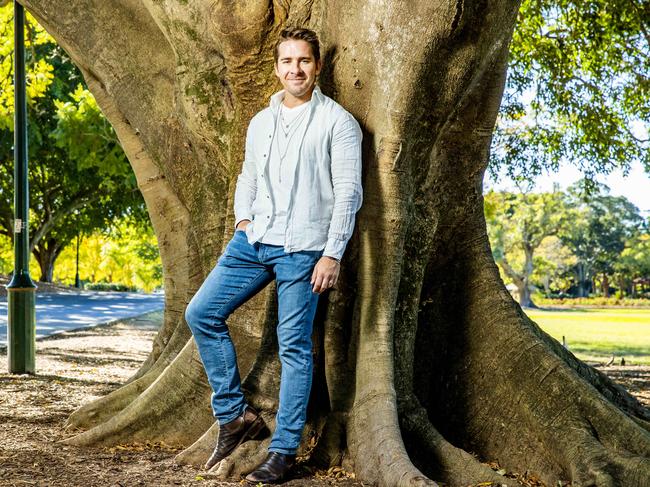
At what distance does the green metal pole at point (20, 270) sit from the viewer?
9828mm

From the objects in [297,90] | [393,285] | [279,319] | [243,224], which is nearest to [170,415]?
[279,319]

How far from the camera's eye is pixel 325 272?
173 inches

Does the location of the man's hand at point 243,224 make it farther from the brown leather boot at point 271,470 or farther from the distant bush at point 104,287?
the distant bush at point 104,287

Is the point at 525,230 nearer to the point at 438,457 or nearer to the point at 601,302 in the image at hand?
the point at 601,302

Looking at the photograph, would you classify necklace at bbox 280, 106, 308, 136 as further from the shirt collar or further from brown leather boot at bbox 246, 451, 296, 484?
brown leather boot at bbox 246, 451, 296, 484

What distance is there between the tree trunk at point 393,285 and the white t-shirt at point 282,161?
590mm

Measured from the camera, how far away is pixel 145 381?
6.57 meters

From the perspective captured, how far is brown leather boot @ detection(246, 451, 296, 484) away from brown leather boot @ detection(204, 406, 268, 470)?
268 millimetres

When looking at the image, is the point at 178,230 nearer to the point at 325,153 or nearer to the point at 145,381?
the point at 145,381

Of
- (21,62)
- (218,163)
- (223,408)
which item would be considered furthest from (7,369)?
(223,408)

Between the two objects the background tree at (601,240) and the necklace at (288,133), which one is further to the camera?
the background tree at (601,240)

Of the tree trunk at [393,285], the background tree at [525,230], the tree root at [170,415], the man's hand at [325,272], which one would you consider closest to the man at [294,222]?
the man's hand at [325,272]

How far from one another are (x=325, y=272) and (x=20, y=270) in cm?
671

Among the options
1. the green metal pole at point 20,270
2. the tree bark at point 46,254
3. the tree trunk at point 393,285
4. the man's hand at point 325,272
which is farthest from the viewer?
the tree bark at point 46,254
